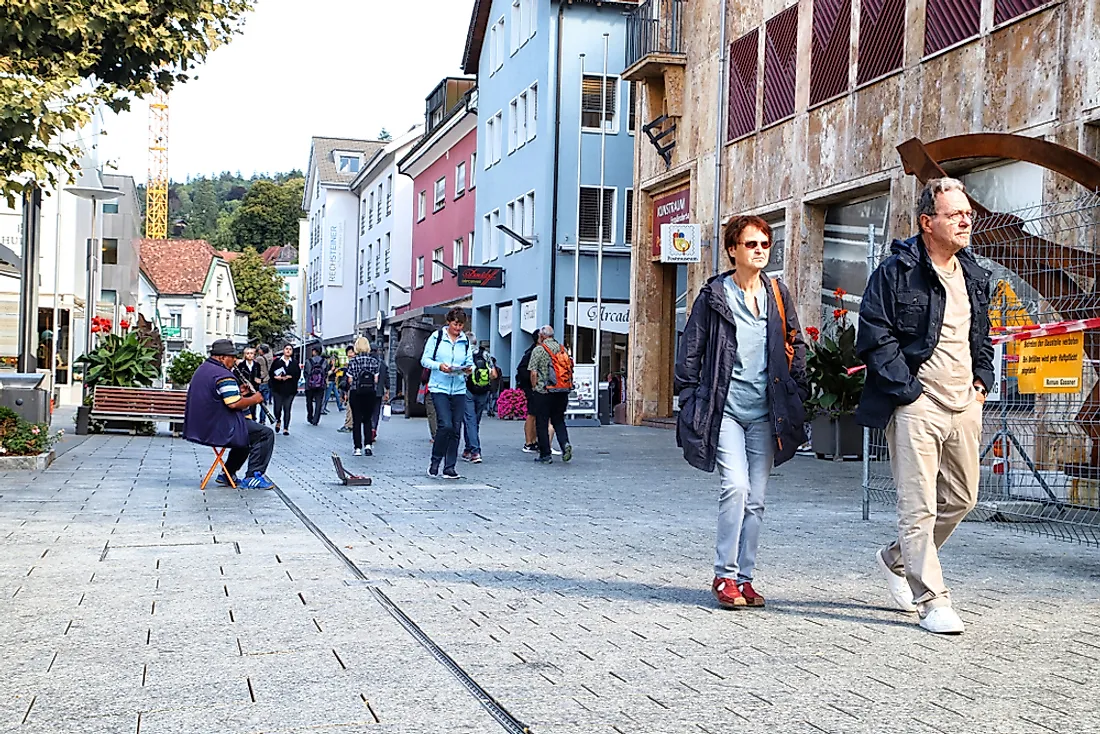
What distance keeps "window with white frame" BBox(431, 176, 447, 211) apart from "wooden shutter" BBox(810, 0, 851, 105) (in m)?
29.5

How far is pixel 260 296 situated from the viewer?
105 m

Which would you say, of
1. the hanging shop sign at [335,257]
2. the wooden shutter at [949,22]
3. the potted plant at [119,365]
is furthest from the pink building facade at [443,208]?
the wooden shutter at [949,22]

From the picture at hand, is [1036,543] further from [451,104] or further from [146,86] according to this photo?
[451,104]

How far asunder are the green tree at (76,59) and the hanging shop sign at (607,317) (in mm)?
19808

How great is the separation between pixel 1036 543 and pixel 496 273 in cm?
3067

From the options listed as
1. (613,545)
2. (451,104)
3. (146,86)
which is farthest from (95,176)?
(451,104)

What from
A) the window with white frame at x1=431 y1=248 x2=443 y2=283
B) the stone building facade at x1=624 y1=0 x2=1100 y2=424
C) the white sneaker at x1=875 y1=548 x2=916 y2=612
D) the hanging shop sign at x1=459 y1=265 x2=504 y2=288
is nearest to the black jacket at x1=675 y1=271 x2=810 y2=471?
the white sneaker at x1=875 y1=548 x2=916 y2=612

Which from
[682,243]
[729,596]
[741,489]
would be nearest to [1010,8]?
[682,243]

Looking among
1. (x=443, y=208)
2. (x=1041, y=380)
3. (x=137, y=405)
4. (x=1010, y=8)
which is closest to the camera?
(x=1041, y=380)

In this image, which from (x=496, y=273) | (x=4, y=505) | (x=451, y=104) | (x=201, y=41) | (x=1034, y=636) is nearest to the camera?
(x=1034, y=636)

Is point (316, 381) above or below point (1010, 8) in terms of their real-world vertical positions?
below

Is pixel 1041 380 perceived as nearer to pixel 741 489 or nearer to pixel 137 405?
pixel 741 489

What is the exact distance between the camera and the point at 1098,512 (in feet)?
27.0

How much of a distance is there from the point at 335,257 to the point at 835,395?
61459mm
